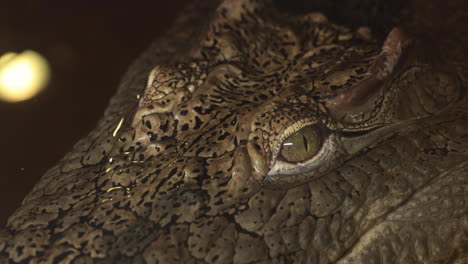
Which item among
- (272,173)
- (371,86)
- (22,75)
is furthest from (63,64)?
(371,86)

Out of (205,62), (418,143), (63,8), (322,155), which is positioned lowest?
(418,143)

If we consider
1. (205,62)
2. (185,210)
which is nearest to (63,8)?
(205,62)

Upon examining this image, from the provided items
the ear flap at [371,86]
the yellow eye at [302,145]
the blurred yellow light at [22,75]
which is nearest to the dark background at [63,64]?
the blurred yellow light at [22,75]

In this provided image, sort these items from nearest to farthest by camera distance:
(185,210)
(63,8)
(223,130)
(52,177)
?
Result: (185,210), (223,130), (52,177), (63,8)

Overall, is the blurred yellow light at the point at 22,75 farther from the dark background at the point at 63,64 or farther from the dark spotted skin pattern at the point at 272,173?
the dark spotted skin pattern at the point at 272,173

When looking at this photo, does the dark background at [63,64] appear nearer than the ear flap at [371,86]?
No

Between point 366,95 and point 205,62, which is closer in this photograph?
point 366,95

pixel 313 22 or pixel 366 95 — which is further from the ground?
pixel 313 22

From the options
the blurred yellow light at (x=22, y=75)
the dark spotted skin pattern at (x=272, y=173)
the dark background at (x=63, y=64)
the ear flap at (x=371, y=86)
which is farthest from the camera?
the blurred yellow light at (x=22, y=75)

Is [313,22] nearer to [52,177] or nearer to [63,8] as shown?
[52,177]
